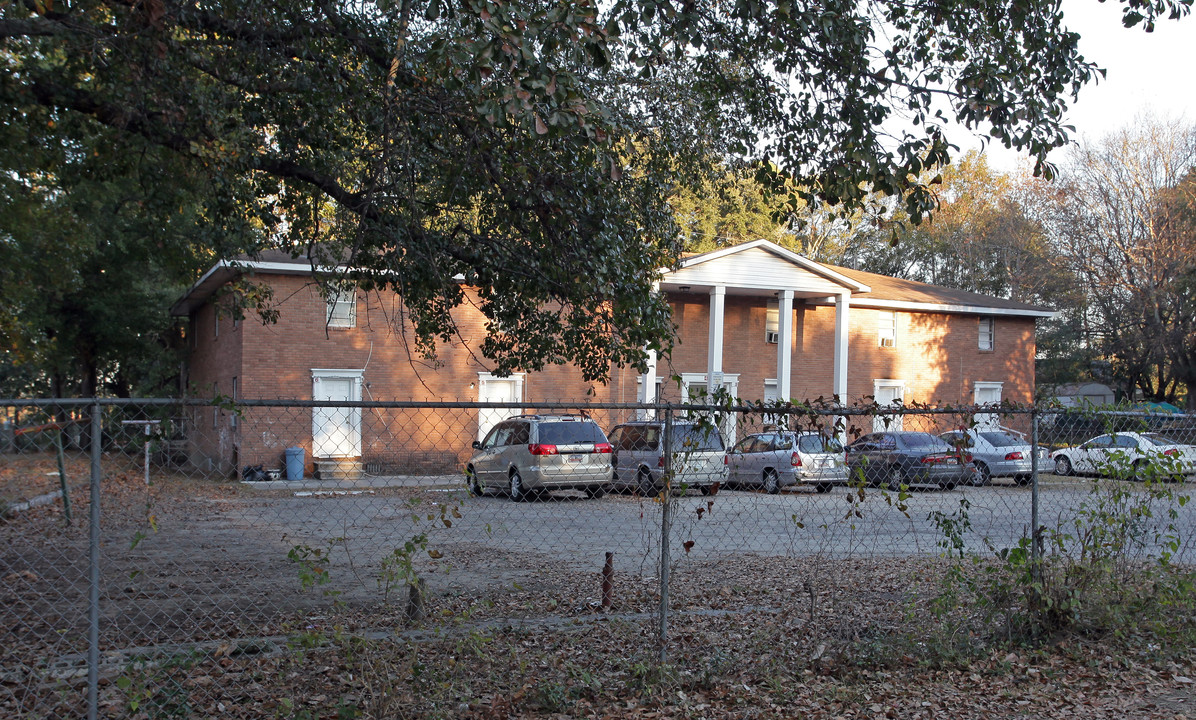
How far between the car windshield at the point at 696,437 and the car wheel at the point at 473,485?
128cm

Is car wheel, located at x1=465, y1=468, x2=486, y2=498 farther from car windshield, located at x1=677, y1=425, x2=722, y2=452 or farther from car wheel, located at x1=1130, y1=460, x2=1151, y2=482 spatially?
car wheel, located at x1=1130, y1=460, x2=1151, y2=482

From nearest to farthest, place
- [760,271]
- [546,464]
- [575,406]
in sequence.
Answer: [575,406] → [546,464] → [760,271]

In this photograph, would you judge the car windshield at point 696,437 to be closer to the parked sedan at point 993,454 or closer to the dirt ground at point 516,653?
the dirt ground at point 516,653

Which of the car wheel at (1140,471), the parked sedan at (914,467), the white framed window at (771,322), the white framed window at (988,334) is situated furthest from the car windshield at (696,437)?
the white framed window at (988,334)

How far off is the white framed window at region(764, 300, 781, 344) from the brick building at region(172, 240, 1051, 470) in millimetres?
46

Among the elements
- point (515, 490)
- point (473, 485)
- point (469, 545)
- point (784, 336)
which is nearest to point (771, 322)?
point (784, 336)

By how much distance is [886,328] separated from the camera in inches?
1157

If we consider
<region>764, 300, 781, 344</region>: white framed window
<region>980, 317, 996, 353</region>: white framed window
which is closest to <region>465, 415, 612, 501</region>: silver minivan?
<region>764, 300, 781, 344</region>: white framed window

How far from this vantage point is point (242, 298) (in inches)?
518

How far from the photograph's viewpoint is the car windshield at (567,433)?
1141 cm

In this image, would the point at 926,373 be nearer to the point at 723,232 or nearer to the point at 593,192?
the point at 723,232

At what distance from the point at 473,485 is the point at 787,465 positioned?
9.49ft

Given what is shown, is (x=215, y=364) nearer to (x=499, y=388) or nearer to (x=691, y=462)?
(x=499, y=388)

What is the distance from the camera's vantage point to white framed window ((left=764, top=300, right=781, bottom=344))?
92.8 feet
